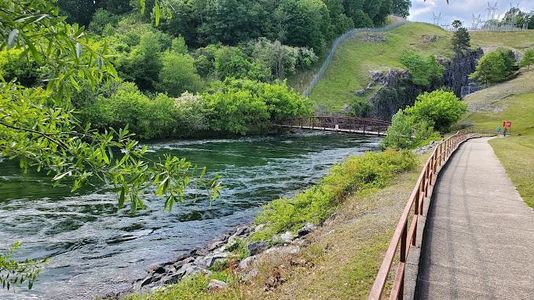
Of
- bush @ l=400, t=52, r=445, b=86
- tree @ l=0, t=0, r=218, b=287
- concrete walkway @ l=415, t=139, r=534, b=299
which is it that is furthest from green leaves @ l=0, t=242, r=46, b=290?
bush @ l=400, t=52, r=445, b=86

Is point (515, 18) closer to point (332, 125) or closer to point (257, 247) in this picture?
point (332, 125)

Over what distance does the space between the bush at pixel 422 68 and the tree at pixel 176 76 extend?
194 feet

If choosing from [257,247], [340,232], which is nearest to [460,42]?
[257,247]

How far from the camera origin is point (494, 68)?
313 feet

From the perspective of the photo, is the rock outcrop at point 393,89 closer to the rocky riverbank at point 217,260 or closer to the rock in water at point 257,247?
the rocky riverbank at point 217,260

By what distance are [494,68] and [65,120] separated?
106977 mm

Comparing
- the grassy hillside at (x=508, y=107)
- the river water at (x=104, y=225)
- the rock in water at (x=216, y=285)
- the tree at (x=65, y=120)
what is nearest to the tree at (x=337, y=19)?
the grassy hillside at (x=508, y=107)

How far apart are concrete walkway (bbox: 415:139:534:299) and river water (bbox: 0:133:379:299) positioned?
15.0 ft

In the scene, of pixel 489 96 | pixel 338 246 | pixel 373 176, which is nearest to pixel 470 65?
pixel 489 96

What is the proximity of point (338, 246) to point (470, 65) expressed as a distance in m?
131

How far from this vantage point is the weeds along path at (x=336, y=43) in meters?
87.1

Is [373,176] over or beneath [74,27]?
beneath

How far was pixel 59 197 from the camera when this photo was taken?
836 inches

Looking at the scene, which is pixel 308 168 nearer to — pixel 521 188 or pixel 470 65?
pixel 521 188
